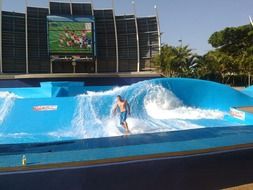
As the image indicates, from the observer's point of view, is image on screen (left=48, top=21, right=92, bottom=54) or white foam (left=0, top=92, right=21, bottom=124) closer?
white foam (left=0, top=92, right=21, bottom=124)

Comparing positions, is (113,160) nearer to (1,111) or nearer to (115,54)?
(1,111)

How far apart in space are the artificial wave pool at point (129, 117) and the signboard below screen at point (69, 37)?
116 ft

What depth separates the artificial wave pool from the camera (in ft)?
33.4

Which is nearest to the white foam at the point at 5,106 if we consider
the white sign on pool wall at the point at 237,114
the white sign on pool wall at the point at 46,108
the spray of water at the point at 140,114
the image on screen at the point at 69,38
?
the white sign on pool wall at the point at 46,108

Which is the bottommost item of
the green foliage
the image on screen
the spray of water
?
the spray of water

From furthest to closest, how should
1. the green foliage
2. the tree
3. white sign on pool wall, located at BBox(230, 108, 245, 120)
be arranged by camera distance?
the tree → the green foliage → white sign on pool wall, located at BBox(230, 108, 245, 120)

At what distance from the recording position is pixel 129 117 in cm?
1151

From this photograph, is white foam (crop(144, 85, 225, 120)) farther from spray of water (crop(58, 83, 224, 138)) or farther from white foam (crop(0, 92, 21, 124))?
white foam (crop(0, 92, 21, 124))

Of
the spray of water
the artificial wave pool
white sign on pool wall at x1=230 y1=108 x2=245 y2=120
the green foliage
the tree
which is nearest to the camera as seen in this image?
the artificial wave pool

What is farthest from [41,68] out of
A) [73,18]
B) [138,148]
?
[138,148]

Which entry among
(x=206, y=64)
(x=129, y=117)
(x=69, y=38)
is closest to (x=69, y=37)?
(x=69, y=38)

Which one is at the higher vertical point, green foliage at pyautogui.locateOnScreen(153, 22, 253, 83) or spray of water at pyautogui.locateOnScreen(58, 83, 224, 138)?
green foliage at pyautogui.locateOnScreen(153, 22, 253, 83)

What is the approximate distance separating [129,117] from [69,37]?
39801 millimetres

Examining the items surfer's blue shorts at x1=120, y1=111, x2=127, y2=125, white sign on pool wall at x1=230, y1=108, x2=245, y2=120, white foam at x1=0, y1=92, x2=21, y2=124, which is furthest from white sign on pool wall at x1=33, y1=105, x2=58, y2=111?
white sign on pool wall at x1=230, y1=108, x2=245, y2=120
